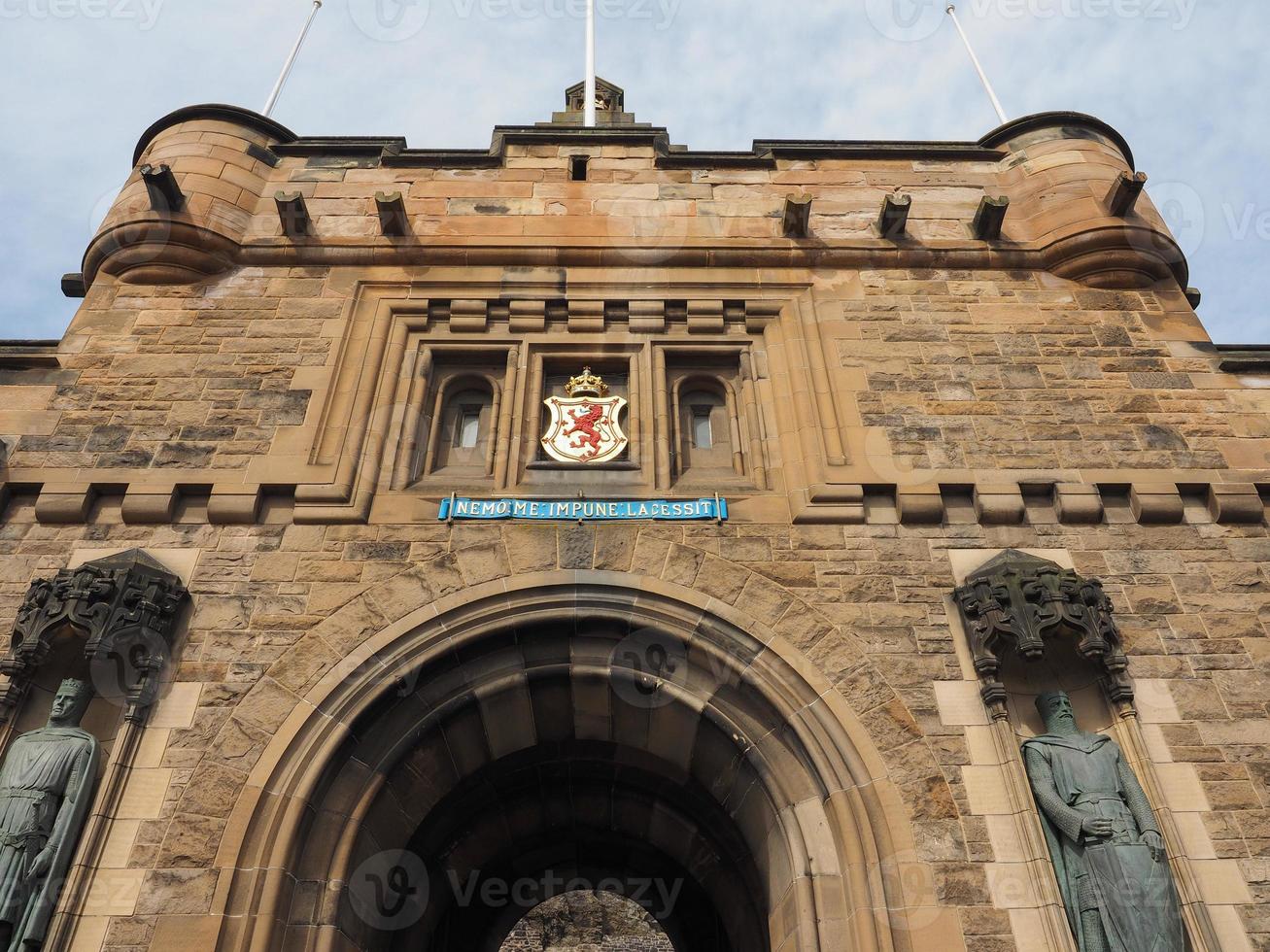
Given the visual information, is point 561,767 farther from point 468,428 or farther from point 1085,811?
point 1085,811

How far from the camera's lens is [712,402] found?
26.3 feet

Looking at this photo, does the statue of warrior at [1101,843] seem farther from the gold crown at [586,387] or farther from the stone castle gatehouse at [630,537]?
the gold crown at [586,387]

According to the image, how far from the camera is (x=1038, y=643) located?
19.3 feet

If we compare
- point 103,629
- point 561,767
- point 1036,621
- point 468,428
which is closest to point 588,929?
point 561,767

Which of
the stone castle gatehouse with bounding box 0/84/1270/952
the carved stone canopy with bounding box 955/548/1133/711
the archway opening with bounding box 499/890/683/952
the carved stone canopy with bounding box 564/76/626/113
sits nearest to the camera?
the stone castle gatehouse with bounding box 0/84/1270/952

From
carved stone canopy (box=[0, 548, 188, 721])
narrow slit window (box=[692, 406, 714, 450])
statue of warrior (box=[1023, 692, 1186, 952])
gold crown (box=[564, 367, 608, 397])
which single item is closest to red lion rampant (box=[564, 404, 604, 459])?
gold crown (box=[564, 367, 608, 397])

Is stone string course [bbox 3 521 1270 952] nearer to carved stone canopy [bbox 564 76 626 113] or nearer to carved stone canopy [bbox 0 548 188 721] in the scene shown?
carved stone canopy [bbox 0 548 188 721]

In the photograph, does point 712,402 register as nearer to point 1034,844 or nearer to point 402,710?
point 402,710

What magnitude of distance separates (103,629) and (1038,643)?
5.69 meters

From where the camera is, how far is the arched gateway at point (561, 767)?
212 inches

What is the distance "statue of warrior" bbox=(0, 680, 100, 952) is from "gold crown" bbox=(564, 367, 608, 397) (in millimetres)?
3992

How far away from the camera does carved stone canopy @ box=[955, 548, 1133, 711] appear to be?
19.3ft

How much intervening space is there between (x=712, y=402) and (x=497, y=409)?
5.82ft

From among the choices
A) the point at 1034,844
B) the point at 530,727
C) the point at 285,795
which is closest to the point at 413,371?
the point at 530,727
